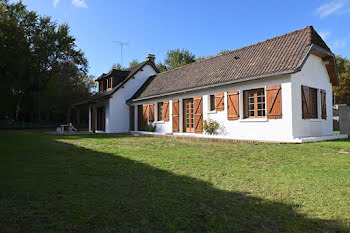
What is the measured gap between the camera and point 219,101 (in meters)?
11.9

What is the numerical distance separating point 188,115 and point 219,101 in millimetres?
2805

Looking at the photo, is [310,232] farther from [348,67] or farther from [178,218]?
[348,67]

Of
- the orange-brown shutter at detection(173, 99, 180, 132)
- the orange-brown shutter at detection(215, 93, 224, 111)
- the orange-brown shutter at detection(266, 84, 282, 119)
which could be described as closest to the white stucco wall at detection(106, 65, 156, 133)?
the orange-brown shutter at detection(173, 99, 180, 132)

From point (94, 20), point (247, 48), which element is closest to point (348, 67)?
point (247, 48)

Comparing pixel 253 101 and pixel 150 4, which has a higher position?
pixel 150 4

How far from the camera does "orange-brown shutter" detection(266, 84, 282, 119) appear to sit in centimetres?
959

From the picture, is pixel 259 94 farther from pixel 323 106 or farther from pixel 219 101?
pixel 323 106

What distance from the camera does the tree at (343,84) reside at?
3316 centimetres

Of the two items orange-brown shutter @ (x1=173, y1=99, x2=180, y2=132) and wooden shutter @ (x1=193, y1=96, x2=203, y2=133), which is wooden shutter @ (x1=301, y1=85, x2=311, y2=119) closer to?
wooden shutter @ (x1=193, y1=96, x2=203, y2=133)

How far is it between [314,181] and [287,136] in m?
5.95

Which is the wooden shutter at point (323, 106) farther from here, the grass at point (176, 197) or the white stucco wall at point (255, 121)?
the grass at point (176, 197)

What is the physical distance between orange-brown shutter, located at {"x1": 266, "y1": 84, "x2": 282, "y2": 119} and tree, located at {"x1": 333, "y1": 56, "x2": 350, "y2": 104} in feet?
95.2

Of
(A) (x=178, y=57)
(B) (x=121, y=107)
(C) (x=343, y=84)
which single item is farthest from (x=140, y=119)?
(C) (x=343, y=84)

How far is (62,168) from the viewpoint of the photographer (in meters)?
4.93
